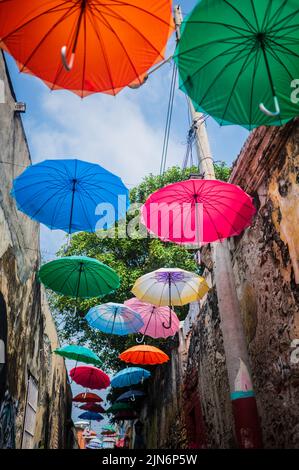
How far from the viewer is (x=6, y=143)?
233 inches

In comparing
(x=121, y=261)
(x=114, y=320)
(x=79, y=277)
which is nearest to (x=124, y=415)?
(x=121, y=261)

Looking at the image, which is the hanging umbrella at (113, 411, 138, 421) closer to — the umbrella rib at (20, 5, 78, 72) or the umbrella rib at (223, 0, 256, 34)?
the umbrella rib at (20, 5, 78, 72)

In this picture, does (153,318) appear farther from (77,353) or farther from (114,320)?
(77,353)

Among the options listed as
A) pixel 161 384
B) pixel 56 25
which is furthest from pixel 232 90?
pixel 161 384

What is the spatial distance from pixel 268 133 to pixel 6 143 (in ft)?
13.1

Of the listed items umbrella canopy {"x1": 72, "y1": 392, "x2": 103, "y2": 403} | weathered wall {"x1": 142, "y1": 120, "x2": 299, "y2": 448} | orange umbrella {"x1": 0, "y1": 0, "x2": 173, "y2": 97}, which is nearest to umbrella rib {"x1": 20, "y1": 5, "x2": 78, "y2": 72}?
orange umbrella {"x1": 0, "y1": 0, "x2": 173, "y2": 97}

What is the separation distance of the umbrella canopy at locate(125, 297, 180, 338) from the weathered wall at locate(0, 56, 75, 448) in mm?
2280

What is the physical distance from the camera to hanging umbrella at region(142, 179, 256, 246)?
16.6 feet

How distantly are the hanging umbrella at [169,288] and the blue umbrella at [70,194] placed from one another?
1.51 meters

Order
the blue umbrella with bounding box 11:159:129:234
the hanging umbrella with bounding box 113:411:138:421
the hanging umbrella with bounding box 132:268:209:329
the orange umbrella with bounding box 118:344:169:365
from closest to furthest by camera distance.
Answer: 1. the blue umbrella with bounding box 11:159:129:234
2. the hanging umbrella with bounding box 132:268:209:329
3. the orange umbrella with bounding box 118:344:169:365
4. the hanging umbrella with bounding box 113:411:138:421

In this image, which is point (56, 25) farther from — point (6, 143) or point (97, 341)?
point (97, 341)

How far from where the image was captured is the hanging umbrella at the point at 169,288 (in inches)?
278

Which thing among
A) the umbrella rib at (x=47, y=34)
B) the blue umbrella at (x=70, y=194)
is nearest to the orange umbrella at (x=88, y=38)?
the umbrella rib at (x=47, y=34)

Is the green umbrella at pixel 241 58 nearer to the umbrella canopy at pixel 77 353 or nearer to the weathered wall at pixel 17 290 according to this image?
the weathered wall at pixel 17 290
